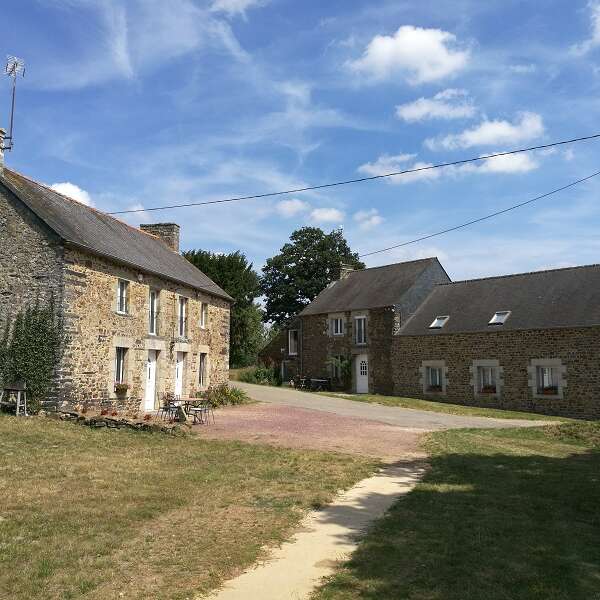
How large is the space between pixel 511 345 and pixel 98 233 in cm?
1767

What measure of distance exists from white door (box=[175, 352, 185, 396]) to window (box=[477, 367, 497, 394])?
1346 centimetres

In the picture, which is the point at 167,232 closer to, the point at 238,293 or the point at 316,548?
the point at 238,293

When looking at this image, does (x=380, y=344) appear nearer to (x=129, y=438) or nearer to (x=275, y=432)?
(x=275, y=432)

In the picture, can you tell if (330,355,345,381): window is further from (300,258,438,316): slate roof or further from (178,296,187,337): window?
(178,296,187,337): window

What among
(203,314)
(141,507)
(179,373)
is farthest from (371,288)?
(141,507)

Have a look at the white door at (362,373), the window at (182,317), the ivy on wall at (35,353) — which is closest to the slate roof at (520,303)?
the white door at (362,373)

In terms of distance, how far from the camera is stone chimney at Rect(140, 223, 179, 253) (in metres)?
27.7

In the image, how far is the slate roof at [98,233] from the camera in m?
16.5

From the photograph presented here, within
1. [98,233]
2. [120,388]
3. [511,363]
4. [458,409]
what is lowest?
[458,409]

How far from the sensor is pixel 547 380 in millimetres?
24906

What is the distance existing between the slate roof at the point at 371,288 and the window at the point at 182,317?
41.6 ft

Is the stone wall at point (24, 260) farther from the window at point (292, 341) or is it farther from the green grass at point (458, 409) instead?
the window at point (292, 341)

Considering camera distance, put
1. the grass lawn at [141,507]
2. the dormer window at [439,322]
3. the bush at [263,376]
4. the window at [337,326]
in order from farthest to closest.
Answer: the bush at [263,376] → the window at [337,326] → the dormer window at [439,322] → the grass lawn at [141,507]

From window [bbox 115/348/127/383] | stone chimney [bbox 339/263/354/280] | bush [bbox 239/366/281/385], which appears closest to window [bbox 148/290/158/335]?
window [bbox 115/348/127/383]
